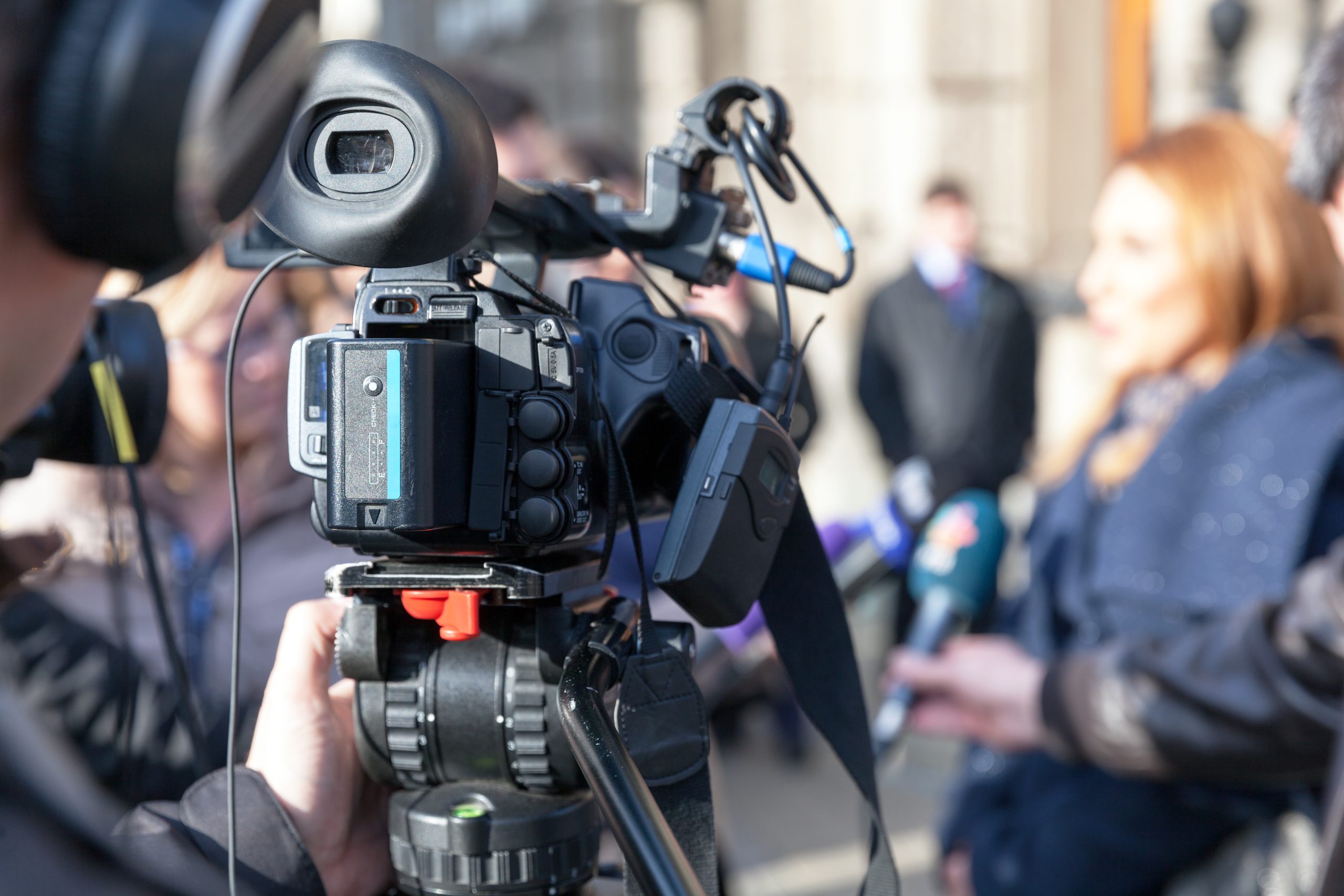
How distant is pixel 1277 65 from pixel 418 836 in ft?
18.0

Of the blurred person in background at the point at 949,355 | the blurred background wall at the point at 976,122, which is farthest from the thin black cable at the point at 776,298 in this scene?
the blurred background wall at the point at 976,122

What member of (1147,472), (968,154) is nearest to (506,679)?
(1147,472)

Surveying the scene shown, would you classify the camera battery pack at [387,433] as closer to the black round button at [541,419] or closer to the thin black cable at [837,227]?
the black round button at [541,419]

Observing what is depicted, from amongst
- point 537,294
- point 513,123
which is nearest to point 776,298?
point 537,294

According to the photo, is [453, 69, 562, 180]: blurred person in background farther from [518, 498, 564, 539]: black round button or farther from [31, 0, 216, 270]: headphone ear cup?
[31, 0, 216, 270]: headphone ear cup

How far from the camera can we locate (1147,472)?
6.31 ft

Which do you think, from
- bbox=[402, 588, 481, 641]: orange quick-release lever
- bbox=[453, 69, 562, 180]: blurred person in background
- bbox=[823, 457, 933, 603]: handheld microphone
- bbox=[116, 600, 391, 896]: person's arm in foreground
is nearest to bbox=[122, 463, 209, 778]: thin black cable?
bbox=[116, 600, 391, 896]: person's arm in foreground

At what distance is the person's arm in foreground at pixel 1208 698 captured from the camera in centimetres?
162

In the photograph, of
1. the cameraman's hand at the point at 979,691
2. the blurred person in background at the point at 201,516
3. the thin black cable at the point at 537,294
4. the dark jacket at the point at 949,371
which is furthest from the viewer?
the dark jacket at the point at 949,371

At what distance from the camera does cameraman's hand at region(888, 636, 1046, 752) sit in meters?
1.91

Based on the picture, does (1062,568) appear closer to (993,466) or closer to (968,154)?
(993,466)

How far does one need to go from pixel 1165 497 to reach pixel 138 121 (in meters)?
1.66

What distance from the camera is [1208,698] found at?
1697mm

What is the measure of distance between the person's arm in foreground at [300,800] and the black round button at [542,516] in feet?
0.65
